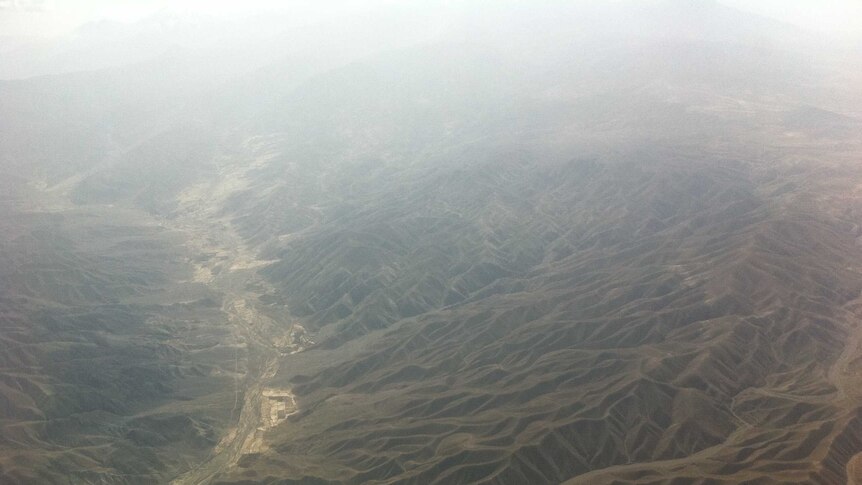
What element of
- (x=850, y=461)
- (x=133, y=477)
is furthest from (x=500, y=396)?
(x=133, y=477)

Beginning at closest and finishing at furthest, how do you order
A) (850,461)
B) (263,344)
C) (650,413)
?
1. (850,461)
2. (650,413)
3. (263,344)

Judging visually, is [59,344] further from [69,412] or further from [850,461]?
[850,461]

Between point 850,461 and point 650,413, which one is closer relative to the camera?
point 850,461

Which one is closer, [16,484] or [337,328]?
[16,484]

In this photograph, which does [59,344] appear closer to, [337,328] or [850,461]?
[337,328]

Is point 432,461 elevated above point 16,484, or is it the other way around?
point 16,484

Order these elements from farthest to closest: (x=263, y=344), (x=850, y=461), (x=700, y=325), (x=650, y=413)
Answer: (x=263, y=344)
(x=700, y=325)
(x=650, y=413)
(x=850, y=461)

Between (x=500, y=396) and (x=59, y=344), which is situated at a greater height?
(x=59, y=344)

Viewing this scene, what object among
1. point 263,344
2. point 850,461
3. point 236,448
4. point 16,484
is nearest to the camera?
point 850,461

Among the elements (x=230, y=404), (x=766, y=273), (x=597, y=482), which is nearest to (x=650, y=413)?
(x=597, y=482)
